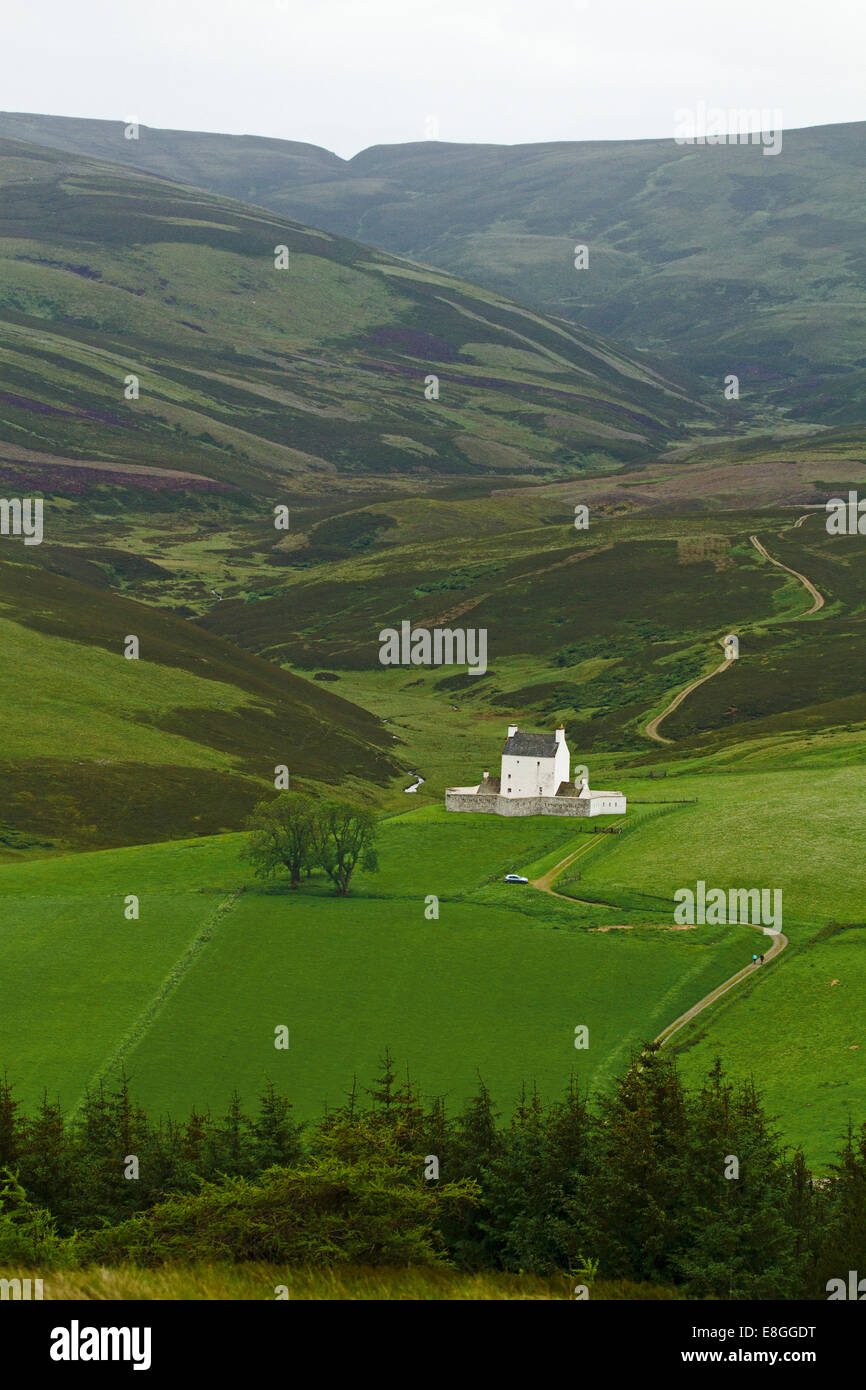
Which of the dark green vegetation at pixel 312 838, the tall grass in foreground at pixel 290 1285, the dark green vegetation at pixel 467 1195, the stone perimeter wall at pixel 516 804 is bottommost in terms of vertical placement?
the dark green vegetation at pixel 467 1195

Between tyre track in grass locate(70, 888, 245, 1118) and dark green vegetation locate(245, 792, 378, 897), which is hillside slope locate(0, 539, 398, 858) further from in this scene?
tyre track in grass locate(70, 888, 245, 1118)

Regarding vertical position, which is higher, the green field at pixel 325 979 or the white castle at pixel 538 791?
the white castle at pixel 538 791

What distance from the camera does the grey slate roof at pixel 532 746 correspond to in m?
96.6

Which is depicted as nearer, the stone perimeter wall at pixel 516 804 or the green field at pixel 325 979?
the green field at pixel 325 979

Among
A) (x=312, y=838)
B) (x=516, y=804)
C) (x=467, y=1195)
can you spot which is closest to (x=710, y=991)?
(x=312, y=838)

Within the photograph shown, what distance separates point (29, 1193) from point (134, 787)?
90112 millimetres

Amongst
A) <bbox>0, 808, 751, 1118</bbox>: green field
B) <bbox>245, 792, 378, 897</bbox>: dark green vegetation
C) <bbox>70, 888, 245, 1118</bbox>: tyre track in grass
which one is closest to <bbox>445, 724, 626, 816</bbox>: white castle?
<bbox>0, 808, 751, 1118</bbox>: green field

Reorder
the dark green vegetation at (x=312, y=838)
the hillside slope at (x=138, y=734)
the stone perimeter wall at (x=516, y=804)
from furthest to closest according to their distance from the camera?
the hillside slope at (x=138, y=734) < the stone perimeter wall at (x=516, y=804) < the dark green vegetation at (x=312, y=838)

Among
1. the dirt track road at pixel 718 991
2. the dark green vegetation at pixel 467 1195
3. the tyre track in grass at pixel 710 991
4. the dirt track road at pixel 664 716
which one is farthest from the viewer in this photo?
the dirt track road at pixel 664 716

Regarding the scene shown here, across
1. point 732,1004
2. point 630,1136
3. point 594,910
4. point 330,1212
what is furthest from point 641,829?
point 330,1212

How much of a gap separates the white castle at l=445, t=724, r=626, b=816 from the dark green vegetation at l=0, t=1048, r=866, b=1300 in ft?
156

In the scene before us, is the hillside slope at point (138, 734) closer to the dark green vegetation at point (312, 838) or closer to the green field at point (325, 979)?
the dark green vegetation at point (312, 838)

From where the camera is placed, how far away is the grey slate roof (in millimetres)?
96562

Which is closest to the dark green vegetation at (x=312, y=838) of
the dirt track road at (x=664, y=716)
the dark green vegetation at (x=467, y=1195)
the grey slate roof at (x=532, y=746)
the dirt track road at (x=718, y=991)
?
the grey slate roof at (x=532, y=746)
